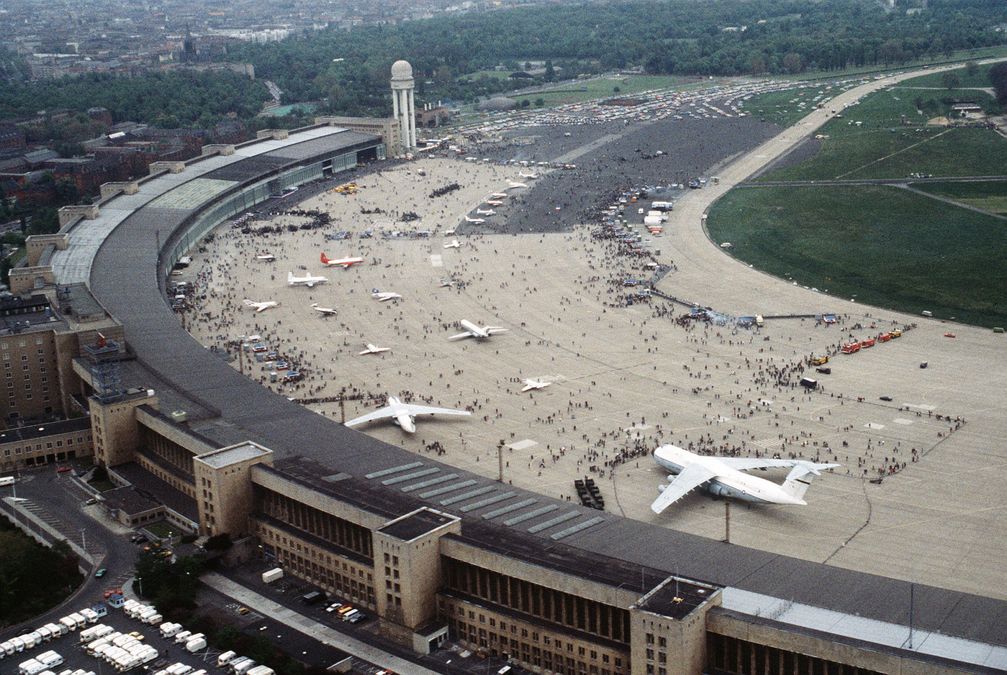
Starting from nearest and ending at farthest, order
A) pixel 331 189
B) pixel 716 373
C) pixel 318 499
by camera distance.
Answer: pixel 318 499
pixel 716 373
pixel 331 189

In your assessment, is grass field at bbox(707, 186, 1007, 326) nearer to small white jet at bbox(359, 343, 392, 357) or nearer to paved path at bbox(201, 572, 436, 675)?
small white jet at bbox(359, 343, 392, 357)

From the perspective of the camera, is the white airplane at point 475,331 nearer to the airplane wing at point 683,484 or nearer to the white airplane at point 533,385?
the white airplane at point 533,385

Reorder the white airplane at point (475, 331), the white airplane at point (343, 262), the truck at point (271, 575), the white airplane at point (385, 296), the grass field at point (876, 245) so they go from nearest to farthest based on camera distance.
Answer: the truck at point (271, 575) → the white airplane at point (475, 331) → the grass field at point (876, 245) → the white airplane at point (385, 296) → the white airplane at point (343, 262)

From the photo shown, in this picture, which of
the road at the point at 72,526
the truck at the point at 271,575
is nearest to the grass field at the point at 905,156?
the road at the point at 72,526

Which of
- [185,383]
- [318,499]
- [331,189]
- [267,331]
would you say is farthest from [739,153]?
[318,499]

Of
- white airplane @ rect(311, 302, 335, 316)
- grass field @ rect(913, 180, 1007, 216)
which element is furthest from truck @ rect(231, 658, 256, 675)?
grass field @ rect(913, 180, 1007, 216)

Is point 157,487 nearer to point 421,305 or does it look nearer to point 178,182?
point 421,305

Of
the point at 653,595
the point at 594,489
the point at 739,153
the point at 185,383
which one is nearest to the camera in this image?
Answer: the point at 653,595

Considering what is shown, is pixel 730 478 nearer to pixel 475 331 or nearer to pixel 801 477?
pixel 801 477
